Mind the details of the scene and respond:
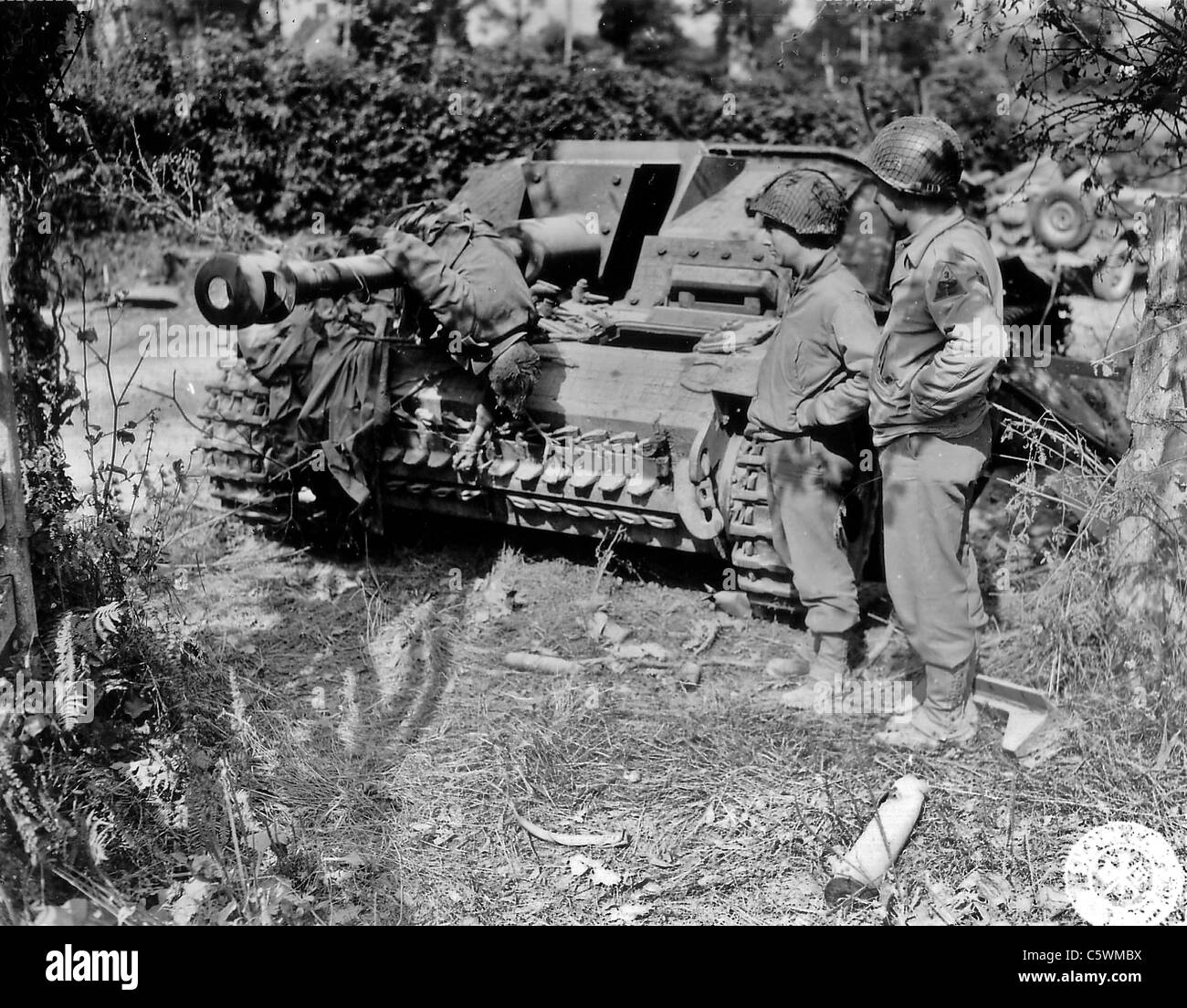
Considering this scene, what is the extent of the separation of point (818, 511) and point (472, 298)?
74.7 inches

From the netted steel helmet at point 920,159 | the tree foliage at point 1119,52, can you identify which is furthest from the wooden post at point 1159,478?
the netted steel helmet at point 920,159

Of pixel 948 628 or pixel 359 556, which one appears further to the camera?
pixel 359 556

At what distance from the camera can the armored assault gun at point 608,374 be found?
5.50 meters

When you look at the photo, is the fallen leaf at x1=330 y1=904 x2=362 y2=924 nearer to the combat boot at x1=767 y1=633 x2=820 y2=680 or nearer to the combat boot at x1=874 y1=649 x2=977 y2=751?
the combat boot at x1=874 y1=649 x2=977 y2=751

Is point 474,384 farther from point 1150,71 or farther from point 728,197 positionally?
point 1150,71

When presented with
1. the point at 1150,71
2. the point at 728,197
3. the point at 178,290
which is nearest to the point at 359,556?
the point at 728,197

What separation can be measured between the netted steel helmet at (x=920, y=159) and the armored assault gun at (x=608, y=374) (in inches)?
48.5

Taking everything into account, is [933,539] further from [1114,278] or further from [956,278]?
[1114,278]

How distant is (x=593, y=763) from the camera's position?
15.5ft

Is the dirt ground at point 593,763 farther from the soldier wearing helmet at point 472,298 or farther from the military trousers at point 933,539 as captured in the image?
the soldier wearing helmet at point 472,298

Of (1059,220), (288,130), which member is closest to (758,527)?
(288,130)

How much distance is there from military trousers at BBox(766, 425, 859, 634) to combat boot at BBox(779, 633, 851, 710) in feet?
0.31

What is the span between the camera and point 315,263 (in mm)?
5410
